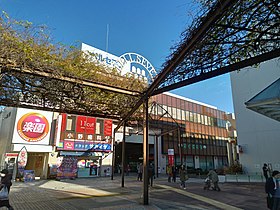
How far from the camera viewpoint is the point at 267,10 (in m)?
3.85

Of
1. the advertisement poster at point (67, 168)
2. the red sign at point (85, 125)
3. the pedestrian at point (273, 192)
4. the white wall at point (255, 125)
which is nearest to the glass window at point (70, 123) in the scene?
the red sign at point (85, 125)

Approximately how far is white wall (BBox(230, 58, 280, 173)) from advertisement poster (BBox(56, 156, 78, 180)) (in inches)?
593

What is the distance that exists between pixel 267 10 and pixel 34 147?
18.6 metres

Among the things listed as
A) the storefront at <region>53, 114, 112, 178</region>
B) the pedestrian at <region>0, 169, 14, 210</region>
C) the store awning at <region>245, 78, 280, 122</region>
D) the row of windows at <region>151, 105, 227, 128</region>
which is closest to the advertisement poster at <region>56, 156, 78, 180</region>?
the storefront at <region>53, 114, 112, 178</region>

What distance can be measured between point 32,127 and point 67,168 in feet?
15.9

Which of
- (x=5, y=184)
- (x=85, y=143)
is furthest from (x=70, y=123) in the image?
(x=5, y=184)

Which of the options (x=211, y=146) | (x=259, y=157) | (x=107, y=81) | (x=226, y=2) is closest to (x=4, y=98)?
(x=107, y=81)

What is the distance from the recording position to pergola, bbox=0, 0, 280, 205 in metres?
3.86

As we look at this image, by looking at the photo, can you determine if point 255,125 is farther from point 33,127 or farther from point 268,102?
point 33,127

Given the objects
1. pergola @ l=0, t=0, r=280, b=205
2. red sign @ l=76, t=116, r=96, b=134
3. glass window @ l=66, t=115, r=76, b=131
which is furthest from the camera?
red sign @ l=76, t=116, r=96, b=134

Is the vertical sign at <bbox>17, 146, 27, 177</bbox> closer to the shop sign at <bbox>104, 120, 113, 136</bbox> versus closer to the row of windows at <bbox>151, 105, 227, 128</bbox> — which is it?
the shop sign at <bbox>104, 120, 113, 136</bbox>

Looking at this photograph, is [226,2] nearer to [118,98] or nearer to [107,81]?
[107,81]

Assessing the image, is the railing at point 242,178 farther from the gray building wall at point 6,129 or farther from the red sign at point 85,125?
the gray building wall at point 6,129

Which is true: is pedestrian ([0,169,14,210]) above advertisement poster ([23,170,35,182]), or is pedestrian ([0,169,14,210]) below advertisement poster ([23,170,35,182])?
above
